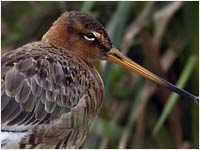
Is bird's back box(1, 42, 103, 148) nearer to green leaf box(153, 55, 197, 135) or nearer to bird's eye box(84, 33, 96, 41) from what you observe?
bird's eye box(84, 33, 96, 41)

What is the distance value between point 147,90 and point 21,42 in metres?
0.58

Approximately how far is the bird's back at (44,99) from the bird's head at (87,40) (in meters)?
0.11

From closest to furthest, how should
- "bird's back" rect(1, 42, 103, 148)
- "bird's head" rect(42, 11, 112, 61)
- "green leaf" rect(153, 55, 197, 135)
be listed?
"bird's back" rect(1, 42, 103, 148) < "bird's head" rect(42, 11, 112, 61) < "green leaf" rect(153, 55, 197, 135)

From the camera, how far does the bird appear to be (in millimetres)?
2701

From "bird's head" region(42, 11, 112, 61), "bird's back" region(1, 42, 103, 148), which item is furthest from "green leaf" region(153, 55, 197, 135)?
"bird's back" region(1, 42, 103, 148)

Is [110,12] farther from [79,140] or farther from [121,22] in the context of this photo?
[79,140]

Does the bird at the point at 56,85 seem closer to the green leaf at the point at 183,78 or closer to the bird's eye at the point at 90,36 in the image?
the bird's eye at the point at 90,36

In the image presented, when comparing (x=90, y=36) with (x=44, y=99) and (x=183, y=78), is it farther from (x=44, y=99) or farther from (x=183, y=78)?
(x=183, y=78)

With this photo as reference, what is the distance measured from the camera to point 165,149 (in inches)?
146

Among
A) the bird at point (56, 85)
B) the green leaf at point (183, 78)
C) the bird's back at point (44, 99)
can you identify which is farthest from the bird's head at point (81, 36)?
the green leaf at point (183, 78)

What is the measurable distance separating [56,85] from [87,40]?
0.28 m

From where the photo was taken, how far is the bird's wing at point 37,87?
270 centimetres

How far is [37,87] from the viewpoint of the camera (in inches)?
109

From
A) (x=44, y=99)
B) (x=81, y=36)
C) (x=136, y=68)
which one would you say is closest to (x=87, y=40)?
(x=81, y=36)
